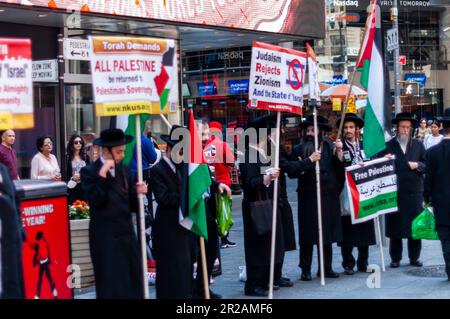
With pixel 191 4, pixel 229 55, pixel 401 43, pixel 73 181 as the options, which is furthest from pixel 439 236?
pixel 401 43

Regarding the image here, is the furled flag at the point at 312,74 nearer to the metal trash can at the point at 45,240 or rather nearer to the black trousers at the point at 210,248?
the black trousers at the point at 210,248

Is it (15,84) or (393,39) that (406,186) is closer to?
(15,84)

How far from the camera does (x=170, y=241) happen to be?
8398 millimetres

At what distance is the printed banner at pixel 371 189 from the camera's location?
10961mm

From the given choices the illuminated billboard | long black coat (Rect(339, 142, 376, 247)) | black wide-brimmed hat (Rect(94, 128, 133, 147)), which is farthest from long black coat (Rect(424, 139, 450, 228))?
the illuminated billboard

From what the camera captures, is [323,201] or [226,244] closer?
[323,201]

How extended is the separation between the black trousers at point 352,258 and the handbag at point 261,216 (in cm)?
169

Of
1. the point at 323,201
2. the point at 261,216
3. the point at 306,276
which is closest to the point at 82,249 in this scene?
the point at 261,216

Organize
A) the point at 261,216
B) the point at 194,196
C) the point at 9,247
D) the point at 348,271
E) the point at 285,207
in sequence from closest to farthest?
the point at 9,247 < the point at 194,196 < the point at 261,216 < the point at 285,207 < the point at 348,271

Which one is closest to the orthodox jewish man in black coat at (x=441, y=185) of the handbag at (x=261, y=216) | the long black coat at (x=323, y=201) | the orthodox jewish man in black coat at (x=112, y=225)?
the long black coat at (x=323, y=201)

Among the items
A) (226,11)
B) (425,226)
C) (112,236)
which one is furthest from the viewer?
(226,11)

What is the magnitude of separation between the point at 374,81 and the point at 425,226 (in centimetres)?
195

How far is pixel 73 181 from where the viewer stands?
12562 mm

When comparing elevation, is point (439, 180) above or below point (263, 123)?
below
